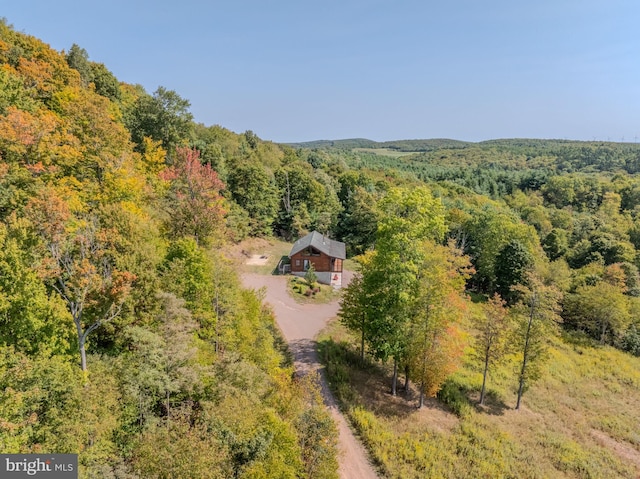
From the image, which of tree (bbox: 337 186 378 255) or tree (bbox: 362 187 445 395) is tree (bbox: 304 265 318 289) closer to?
tree (bbox: 337 186 378 255)

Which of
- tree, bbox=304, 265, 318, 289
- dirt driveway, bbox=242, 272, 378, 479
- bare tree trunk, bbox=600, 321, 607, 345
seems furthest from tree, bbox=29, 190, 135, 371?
bare tree trunk, bbox=600, 321, 607, 345

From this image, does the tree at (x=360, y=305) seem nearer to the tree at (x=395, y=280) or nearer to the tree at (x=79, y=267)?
the tree at (x=395, y=280)

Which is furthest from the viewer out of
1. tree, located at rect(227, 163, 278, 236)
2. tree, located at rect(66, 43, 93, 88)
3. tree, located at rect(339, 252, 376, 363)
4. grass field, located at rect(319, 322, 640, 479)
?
tree, located at rect(227, 163, 278, 236)

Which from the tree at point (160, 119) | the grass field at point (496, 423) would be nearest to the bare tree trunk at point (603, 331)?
the grass field at point (496, 423)

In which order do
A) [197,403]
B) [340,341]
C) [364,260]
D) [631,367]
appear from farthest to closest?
[631,367] < [340,341] < [364,260] < [197,403]

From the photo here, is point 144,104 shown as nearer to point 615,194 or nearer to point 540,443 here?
point 540,443

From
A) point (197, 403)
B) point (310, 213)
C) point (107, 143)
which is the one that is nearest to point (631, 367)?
point (197, 403)
